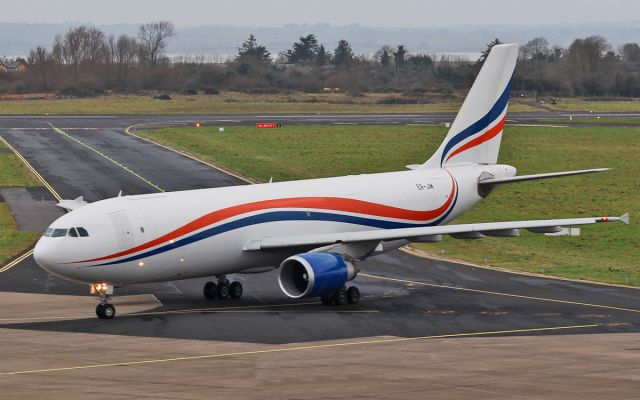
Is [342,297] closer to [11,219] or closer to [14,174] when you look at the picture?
[11,219]

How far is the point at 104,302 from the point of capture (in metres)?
39.9

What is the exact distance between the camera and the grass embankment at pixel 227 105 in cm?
16100

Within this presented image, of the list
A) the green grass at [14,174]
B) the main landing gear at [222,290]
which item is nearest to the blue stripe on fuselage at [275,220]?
the main landing gear at [222,290]

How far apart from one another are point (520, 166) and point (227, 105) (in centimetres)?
8254

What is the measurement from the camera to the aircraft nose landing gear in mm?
39688

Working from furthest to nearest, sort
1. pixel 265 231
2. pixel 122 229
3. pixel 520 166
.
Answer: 1. pixel 520 166
2. pixel 265 231
3. pixel 122 229

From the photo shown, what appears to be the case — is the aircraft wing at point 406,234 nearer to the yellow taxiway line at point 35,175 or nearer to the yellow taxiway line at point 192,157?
the yellow taxiway line at point 35,175

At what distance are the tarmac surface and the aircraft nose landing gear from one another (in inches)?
20.9

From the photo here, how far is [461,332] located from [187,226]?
1073 centimetres

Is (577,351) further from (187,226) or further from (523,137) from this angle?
(523,137)

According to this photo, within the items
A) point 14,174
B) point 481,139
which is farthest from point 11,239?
point 14,174

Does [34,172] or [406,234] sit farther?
[34,172]

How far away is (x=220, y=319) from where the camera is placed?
40312 millimetres

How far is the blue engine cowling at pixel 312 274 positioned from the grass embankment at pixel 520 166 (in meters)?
13.0
